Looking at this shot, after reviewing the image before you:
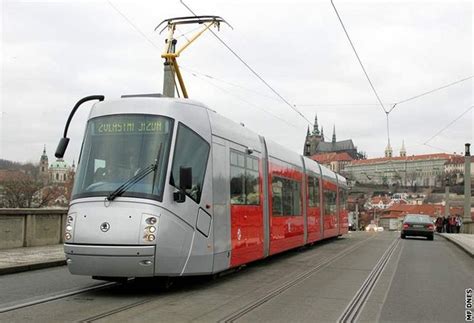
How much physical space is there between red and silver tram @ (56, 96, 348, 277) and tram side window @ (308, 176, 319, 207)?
8070mm

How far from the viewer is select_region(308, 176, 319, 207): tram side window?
63.3ft

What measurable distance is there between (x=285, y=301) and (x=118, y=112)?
3.99 meters

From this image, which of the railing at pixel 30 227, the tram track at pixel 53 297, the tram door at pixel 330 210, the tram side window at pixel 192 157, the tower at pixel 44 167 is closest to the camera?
the tram track at pixel 53 297

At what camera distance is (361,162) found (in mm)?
110562

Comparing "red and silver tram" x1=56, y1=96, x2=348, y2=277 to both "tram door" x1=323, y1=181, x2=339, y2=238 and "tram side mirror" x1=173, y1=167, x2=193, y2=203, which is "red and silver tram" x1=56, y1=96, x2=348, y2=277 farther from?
"tram door" x1=323, y1=181, x2=339, y2=238

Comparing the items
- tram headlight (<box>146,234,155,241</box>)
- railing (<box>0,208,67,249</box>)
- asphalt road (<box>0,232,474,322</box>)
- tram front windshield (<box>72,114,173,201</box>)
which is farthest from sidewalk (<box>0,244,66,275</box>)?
tram headlight (<box>146,234,155,241</box>)

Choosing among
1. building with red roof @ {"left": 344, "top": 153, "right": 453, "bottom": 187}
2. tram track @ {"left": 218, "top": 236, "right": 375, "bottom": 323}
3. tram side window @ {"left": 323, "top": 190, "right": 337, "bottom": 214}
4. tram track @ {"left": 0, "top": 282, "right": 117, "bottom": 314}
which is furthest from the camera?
building with red roof @ {"left": 344, "top": 153, "right": 453, "bottom": 187}

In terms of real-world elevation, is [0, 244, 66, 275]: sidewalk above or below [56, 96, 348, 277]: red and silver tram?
below

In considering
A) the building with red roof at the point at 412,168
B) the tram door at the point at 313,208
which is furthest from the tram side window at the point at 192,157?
the building with red roof at the point at 412,168

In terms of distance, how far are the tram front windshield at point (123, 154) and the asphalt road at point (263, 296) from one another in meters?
1.65

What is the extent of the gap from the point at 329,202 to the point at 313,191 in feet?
12.1

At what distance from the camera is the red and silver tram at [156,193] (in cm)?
821

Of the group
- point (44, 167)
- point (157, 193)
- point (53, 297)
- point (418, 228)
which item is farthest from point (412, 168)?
point (53, 297)

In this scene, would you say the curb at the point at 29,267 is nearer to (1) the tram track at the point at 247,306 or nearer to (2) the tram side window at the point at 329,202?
(1) the tram track at the point at 247,306
